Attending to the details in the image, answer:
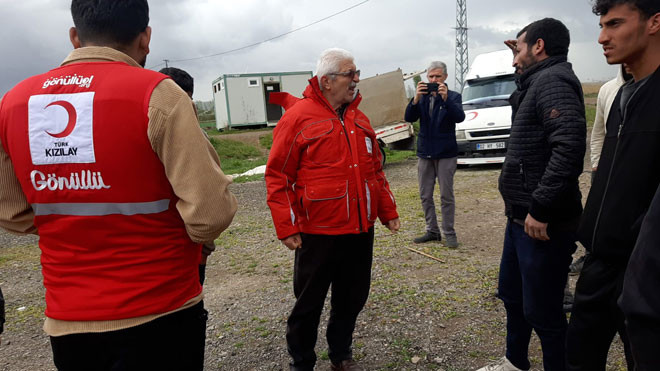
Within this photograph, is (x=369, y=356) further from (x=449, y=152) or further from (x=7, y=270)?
(x=7, y=270)

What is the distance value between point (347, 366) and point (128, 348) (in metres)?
1.78

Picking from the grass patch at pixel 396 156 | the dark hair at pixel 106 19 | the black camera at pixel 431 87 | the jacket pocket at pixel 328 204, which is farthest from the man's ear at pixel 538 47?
the grass patch at pixel 396 156

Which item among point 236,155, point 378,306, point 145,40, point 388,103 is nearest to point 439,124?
point 378,306

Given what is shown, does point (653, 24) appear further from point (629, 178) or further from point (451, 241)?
point (451, 241)

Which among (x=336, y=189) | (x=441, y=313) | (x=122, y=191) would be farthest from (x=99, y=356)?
(x=441, y=313)

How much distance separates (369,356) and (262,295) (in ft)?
5.07

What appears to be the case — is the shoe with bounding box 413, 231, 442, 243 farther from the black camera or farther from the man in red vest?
the man in red vest

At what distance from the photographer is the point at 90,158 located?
1.42 metres

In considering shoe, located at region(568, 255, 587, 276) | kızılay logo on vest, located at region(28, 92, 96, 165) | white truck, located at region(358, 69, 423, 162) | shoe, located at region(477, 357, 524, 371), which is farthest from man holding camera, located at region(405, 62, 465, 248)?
white truck, located at region(358, 69, 423, 162)

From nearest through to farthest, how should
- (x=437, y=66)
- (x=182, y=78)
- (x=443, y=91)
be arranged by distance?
(x=182, y=78)
(x=443, y=91)
(x=437, y=66)

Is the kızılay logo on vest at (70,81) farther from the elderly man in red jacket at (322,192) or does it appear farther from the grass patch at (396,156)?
the grass patch at (396,156)

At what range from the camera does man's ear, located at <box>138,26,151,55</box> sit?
1629mm

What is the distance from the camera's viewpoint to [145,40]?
165cm

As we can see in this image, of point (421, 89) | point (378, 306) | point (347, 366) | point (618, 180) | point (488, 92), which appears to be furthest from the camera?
point (488, 92)
